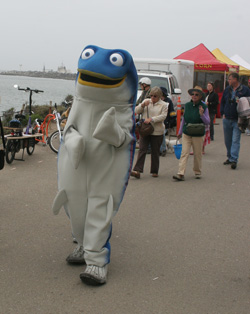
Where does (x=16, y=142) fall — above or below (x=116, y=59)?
below

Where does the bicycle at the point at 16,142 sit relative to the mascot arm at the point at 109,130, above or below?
below

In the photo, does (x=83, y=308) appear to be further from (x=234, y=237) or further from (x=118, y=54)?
A: (x=234, y=237)

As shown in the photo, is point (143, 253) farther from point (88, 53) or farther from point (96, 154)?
point (88, 53)

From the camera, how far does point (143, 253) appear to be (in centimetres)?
533

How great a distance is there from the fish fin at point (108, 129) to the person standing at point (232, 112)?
6435 mm

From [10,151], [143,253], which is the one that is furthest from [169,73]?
[143,253]

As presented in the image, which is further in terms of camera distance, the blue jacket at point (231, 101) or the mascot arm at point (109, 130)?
the blue jacket at point (231, 101)

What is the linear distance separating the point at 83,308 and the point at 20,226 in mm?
2343

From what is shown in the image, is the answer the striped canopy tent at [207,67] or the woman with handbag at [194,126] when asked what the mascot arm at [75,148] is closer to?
the woman with handbag at [194,126]

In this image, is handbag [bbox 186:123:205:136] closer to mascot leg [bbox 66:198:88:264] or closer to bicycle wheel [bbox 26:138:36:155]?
bicycle wheel [bbox 26:138:36:155]

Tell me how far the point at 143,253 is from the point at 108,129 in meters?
1.74

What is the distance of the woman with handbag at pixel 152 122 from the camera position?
9.12 metres

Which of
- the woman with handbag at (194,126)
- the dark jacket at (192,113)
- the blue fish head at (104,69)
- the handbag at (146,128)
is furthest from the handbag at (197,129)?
the blue fish head at (104,69)

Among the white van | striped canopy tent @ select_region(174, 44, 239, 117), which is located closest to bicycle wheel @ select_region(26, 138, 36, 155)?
the white van
